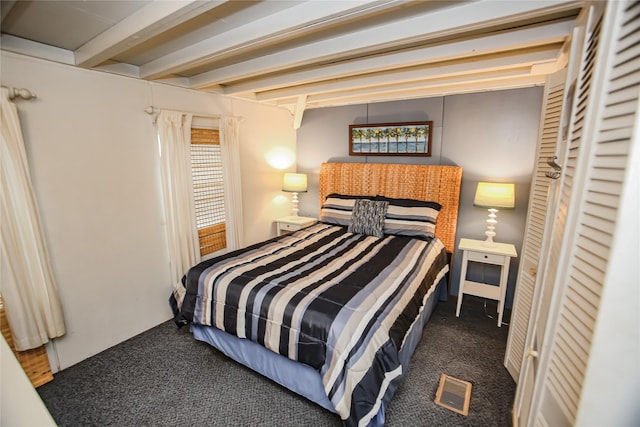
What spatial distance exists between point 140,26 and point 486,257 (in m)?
3.12

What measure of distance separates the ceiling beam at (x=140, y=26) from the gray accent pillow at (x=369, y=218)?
238cm

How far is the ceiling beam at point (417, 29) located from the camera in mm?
1390

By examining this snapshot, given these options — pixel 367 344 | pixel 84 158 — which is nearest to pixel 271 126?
pixel 84 158

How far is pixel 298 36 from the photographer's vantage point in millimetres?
1847

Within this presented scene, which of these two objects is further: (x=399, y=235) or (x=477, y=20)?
(x=399, y=235)

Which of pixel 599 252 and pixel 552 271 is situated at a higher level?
pixel 599 252

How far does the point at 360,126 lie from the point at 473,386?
2.84 metres

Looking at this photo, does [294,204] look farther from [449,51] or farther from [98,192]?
[449,51]

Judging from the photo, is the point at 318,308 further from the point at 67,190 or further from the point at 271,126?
the point at 271,126

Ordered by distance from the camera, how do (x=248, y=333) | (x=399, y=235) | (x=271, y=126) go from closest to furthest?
1. (x=248, y=333)
2. (x=399, y=235)
3. (x=271, y=126)

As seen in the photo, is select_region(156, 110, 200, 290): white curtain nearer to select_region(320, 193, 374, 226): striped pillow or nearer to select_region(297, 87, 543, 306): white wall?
select_region(320, 193, 374, 226): striped pillow

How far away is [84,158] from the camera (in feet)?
7.34

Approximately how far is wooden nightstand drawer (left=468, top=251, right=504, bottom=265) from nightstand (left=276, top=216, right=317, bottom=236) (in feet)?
6.22

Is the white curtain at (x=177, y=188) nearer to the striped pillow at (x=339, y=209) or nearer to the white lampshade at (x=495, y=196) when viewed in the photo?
the striped pillow at (x=339, y=209)
